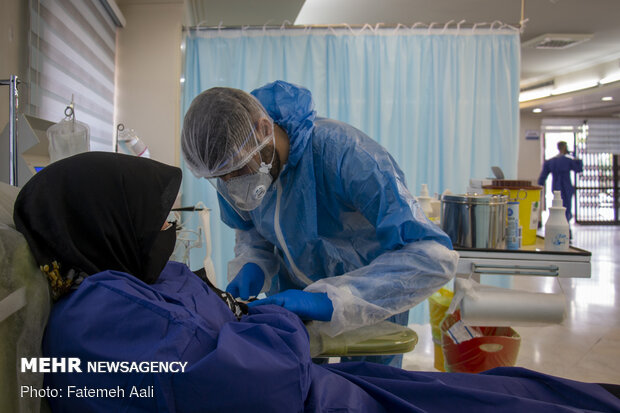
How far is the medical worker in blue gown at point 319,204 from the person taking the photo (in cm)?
115

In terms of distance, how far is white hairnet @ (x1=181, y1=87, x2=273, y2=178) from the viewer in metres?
1.17

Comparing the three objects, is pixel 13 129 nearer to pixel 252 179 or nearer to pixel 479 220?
pixel 252 179

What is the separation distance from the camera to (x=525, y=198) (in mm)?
2104

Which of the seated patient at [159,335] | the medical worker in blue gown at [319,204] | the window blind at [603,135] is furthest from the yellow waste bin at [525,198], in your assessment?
the window blind at [603,135]

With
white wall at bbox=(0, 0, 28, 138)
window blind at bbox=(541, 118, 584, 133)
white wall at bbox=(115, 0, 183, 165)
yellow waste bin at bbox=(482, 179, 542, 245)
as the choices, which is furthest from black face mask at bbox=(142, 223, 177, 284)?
window blind at bbox=(541, 118, 584, 133)

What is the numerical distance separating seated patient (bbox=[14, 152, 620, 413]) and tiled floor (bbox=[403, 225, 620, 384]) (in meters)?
1.23

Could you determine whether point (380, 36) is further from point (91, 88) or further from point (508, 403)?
point (508, 403)

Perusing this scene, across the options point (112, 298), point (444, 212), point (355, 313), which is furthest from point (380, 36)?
point (112, 298)

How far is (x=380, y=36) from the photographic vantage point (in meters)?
3.08

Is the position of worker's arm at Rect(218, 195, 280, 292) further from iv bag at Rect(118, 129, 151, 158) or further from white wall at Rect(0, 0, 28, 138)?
white wall at Rect(0, 0, 28, 138)

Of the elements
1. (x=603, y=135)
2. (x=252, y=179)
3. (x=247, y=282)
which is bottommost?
(x=247, y=282)

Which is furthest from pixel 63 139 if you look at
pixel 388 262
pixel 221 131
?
pixel 388 262

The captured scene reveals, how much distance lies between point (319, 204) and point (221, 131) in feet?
1.30

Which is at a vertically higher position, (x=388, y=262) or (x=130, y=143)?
(x=130, y=143)
